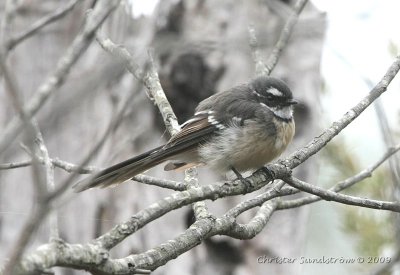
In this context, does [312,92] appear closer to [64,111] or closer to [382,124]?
[382,124]

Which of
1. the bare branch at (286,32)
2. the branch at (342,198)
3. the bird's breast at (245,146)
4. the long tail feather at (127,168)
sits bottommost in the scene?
the branch at (342,198)

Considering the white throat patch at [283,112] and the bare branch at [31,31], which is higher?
the bare branch at [31,31]

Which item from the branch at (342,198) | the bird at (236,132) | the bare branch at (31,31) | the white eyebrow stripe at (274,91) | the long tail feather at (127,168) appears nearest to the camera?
the bare branch at (31,31)

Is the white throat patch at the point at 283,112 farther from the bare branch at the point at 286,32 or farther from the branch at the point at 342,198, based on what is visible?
the branch at the point at 342,198

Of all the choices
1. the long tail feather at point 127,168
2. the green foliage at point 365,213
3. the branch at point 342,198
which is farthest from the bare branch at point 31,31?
Answer: the green foliage at point 365,213

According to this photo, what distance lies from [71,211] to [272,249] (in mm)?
1907

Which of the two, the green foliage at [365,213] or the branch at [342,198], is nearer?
the branch at [342,198]

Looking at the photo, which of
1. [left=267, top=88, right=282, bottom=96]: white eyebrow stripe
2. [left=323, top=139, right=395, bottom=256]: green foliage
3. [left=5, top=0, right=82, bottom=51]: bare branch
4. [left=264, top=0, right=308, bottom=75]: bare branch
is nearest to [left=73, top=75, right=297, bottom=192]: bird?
[left=267, top=88, right=282, bottom=96]: white eyebrow stripe

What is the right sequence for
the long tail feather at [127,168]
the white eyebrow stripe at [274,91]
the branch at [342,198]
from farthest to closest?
1. the white eyebrow stripe at [274,91]
2. the long tail feather at [127,168]
3. the branch at [342,198]

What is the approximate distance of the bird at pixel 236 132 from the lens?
4379 mm

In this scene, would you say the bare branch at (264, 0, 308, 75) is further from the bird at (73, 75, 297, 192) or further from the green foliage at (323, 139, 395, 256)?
the green foliage at (323, 139, 395, 256)

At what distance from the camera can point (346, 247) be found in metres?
8.09

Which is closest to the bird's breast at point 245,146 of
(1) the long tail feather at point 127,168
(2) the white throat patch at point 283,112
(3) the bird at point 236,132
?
(3) the bird at point 236,132

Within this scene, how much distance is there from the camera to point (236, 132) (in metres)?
4.57
